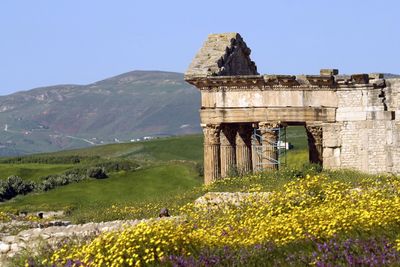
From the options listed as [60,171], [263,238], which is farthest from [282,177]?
[60,171]

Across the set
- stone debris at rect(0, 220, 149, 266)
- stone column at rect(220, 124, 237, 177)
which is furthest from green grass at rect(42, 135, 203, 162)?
stone debris at rect(0, 220, 149, 266)

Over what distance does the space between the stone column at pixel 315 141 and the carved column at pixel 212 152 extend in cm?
359

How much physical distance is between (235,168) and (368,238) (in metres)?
22.0

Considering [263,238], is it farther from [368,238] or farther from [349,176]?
[349,176]

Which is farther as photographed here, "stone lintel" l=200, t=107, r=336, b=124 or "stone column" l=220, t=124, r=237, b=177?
"stone column" l=220, t=124, r=237, b=177

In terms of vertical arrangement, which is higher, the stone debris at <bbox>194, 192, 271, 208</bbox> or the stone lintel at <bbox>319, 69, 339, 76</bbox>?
the stone lintel at <bbox>319, 69, 339, 76</bbox>

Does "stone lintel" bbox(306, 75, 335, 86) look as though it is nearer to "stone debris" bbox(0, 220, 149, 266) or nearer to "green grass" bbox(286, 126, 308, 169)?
"green grass" bbox(286, 126, 308, 169)

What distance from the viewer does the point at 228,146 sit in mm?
43000

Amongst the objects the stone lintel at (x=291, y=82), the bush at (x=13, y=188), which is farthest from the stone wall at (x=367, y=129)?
the bush at (x=13, y=188)

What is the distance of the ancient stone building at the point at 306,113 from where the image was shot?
4012 cm

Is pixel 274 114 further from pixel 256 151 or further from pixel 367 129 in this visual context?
pixel 367 129

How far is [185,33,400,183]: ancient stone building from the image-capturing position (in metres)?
40.1

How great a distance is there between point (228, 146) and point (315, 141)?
140 inches

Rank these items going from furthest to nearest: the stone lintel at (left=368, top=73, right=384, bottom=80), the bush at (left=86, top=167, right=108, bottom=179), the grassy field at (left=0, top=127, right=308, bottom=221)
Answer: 1. the bush at (left=86, top=167, right=108, bottom=179)
2. the grassy field at (left=0, top=127, right=308, bottom=221)
3. the stone lintel at (left=368, top=73, right=384, bottom=80)
